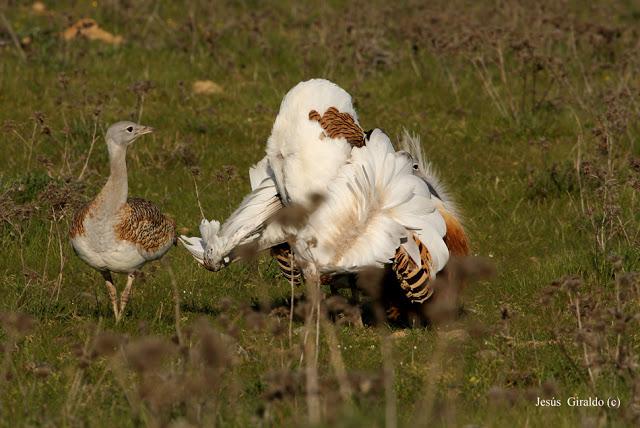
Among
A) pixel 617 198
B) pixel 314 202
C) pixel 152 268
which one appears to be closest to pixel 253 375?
pixel 314 202

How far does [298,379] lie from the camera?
13.8ft

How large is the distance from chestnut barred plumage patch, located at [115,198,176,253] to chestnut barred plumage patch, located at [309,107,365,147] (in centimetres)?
124

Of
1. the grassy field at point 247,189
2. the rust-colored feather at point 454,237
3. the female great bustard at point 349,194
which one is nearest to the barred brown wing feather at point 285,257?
the grassy field at point 247,189

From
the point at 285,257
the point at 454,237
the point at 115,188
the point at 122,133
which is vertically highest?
the point at 122,133

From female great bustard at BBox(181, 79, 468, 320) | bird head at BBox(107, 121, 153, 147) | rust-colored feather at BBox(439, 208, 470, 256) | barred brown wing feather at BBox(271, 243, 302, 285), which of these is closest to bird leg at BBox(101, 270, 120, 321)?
bird head at BBox(107, 121, 153, 147)

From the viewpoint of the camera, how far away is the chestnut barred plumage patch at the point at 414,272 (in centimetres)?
582

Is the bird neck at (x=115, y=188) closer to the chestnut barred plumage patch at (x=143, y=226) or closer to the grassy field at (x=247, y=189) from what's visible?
the chestnut barred plumage patch at (x=143, y=226)

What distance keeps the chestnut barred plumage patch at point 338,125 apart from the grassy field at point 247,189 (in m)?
0.97

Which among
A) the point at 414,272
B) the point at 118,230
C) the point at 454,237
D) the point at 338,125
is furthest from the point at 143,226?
the point at 454,237

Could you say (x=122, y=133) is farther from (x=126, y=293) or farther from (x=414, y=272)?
(x=414, y=272)

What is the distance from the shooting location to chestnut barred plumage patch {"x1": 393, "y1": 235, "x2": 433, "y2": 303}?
5.82m

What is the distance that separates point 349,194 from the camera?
5664 millimetres

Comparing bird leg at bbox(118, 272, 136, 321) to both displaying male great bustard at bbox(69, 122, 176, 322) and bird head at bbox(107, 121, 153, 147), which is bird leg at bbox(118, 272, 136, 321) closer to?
displaying male great bustard at bbox(69, 122, 176, 322)

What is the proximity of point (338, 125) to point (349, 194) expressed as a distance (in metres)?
0.37
